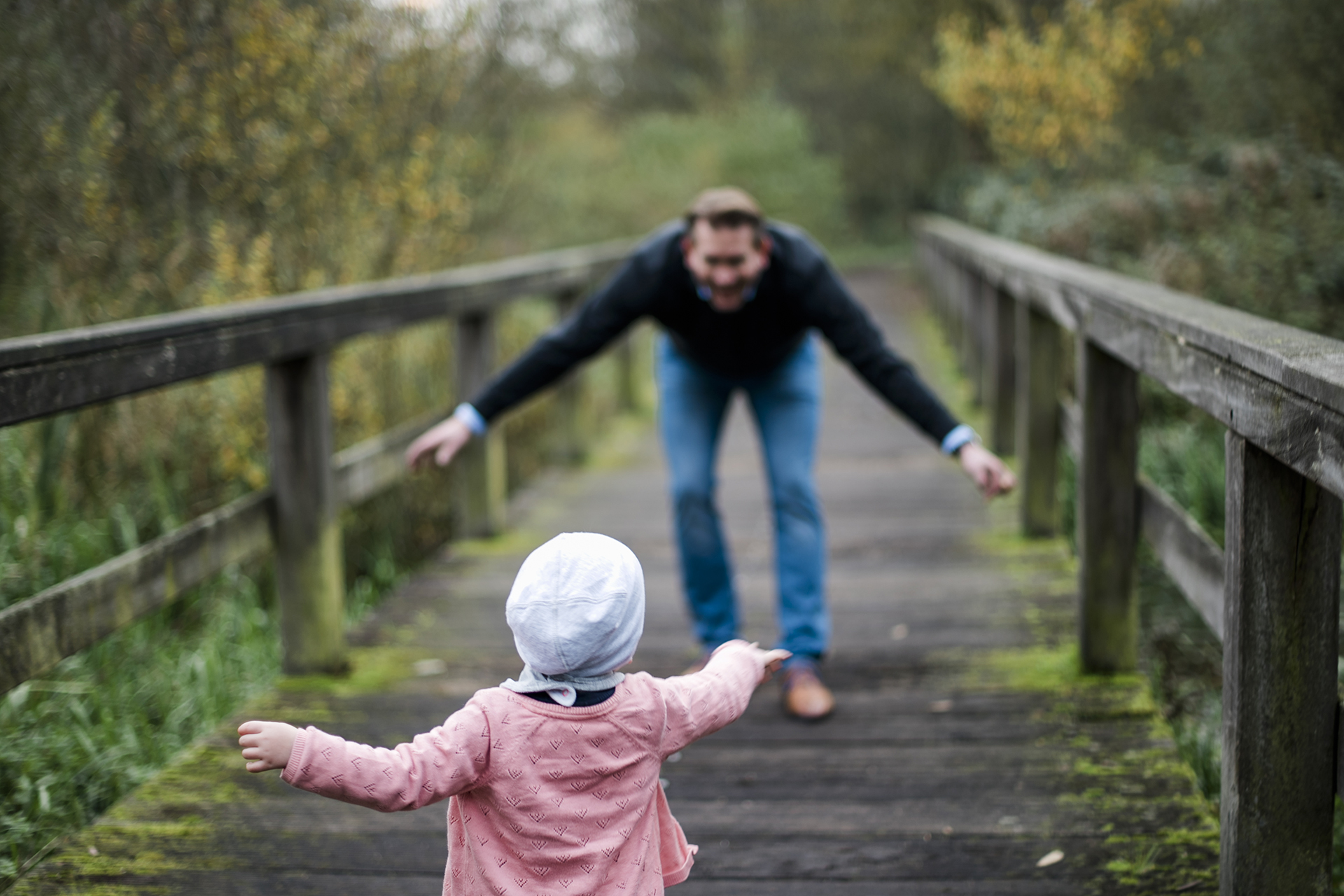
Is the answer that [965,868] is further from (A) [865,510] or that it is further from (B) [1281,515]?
(A) [865,510]

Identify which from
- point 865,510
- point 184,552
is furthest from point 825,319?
point 865,510

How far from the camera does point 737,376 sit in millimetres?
3781

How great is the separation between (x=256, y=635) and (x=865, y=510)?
2922 mm

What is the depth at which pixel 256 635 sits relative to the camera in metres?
4.60

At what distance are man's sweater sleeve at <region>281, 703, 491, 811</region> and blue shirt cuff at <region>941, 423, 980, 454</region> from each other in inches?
65.6

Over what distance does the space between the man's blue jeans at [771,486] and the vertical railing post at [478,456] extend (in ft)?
5.73

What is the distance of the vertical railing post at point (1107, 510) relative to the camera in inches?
139

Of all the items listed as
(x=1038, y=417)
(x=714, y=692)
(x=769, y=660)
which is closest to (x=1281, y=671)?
(x=769, y=660)

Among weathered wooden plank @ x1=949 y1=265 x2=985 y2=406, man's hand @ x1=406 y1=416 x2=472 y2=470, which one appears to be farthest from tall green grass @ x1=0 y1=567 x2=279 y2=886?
weathered wooden plank @ x1=949 y1=265 x2=985 y2=406

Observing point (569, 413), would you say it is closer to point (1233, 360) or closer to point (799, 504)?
point (799, 504)

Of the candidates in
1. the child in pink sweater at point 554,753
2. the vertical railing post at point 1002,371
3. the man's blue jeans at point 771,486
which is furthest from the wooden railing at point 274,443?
the vertical railing post at point 1002,371

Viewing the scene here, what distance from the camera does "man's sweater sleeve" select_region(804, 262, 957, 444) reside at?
339 centimetres

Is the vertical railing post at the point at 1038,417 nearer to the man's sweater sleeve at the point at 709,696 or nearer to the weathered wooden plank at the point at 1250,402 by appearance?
the weathered wooden plank at the point at 1250,402

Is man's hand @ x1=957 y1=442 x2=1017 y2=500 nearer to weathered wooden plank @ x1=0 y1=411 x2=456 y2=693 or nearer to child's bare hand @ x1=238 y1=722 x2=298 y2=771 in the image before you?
child's bare hand @ x1=238 y1=722 x2=298 y2=771
